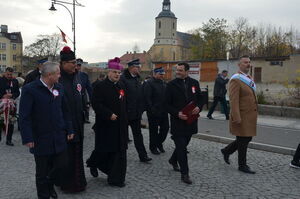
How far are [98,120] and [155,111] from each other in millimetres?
2153

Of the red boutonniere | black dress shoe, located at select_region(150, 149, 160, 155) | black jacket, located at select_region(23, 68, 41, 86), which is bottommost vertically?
black dress shoe, located at select_region(150, 149, 160, 155)

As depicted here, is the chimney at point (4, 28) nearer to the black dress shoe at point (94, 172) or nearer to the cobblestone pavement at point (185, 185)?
the cobblestone pavement at point (185, 185)

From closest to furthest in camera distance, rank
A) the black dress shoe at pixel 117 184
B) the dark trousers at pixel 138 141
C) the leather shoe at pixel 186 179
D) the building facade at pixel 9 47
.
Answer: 1. the black dress shoe at pixel 117 184
2. the leather shoe at pixel 186 179
3. the dark trousers at pixel 138 141
4. the building facade at pixel 9 47

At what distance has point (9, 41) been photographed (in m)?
88.2

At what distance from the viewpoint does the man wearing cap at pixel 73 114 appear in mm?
4617

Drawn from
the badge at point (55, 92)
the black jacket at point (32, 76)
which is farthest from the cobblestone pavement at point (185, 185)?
the black jacket at point (32, 76)

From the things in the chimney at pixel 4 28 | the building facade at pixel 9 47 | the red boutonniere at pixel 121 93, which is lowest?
the red boutonniere at pixel 121 93

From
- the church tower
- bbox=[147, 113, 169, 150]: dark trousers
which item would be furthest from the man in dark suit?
the church tower

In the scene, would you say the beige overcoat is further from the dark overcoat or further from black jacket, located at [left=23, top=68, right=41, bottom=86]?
black jacket, located at [left=23, top=68, right=41, bottom=86]

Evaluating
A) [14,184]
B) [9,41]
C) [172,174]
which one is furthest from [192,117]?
[9,41]

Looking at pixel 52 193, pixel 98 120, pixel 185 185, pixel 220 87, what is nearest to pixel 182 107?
pixel 185 185

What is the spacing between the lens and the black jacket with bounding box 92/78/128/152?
4973mm

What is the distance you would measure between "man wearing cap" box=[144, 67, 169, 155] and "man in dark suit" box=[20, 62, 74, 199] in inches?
123

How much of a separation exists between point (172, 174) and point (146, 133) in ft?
13.5
